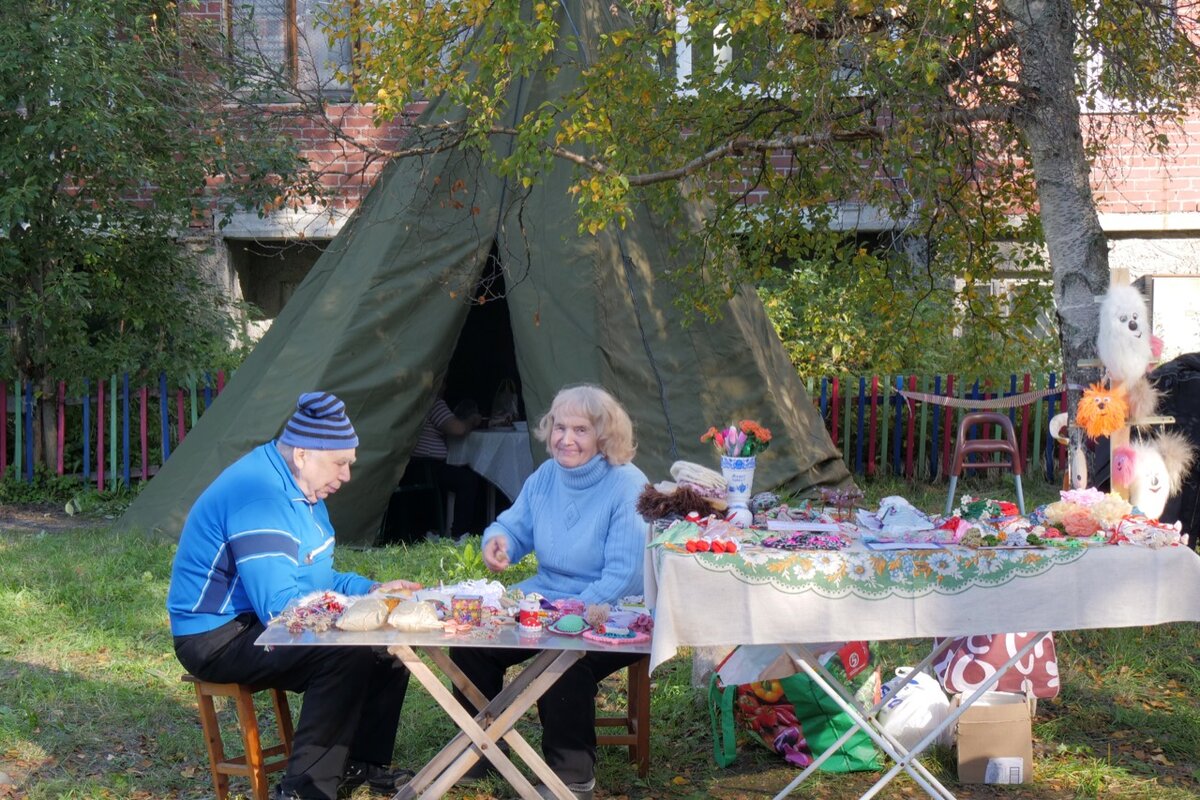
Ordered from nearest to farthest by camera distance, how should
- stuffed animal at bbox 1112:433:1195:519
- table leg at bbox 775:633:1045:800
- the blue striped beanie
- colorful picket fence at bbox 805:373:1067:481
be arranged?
table leg at bbox 775:633:1045:800 → the blue striped beanie → stuffed animal at bbox 1112:433:1195:519 → colorful picket fence at bbox 805:373:1067:481

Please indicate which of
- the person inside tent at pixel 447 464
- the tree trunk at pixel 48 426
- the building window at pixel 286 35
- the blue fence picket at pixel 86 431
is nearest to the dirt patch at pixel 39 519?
the blue fence picket at pixel 86 431

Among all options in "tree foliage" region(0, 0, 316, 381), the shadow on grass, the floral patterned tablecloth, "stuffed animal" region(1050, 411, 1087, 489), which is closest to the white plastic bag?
Result: the floral patterned tablecloth

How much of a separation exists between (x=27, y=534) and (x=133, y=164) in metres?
2.48

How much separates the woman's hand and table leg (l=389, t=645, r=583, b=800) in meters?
0.52

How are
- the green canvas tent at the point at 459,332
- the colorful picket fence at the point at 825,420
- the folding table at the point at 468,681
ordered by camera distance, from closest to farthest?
1. the folding table at the point at 468,681
2. the green canvas tent at the point at 459,332
3. the colorful picket fence at the point at 825,420

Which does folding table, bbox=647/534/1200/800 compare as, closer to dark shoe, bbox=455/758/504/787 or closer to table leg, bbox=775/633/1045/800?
table leg, bbox=775/633/1045/800

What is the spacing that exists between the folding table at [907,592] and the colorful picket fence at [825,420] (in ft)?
18.5

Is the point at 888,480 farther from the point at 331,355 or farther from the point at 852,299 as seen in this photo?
the point at 331,355

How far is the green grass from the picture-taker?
4121 mm

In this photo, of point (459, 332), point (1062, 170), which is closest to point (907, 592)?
point (1062, 170)

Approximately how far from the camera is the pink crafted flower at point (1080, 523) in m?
3.58

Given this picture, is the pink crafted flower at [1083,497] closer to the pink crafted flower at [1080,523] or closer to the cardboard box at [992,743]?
the pink crafted flower at [1080,523]

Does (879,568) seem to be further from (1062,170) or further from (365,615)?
(1062,170)

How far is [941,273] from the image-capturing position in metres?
6.39
